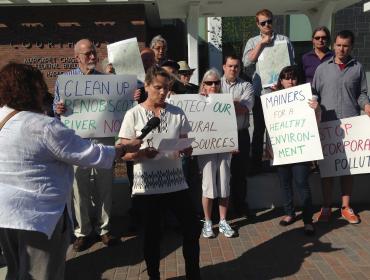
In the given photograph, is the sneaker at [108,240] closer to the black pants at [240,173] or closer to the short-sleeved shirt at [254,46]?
the black pants at [240,173]

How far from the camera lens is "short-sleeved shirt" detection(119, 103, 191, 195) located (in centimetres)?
354

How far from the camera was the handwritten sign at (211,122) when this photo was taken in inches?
190

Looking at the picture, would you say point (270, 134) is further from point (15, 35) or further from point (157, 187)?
point (15, 35)

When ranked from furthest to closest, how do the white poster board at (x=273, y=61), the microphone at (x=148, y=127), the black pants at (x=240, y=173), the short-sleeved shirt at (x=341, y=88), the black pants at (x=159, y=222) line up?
the white poster board at (x=273, y=61), the black pants at (x=240, y=173), the short-sleeved shirt at (x=341, y=88), the black pants at (x=159, y=222), the microphone at (x=148, y=127)

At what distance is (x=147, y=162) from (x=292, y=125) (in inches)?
85.1

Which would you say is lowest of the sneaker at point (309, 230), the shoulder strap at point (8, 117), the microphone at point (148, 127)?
the sneaker at point (309, 230)

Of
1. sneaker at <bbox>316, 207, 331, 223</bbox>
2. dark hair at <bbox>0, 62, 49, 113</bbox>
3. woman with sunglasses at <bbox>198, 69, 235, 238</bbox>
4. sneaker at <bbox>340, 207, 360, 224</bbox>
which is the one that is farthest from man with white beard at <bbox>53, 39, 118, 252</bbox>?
sneaker at <bbox>340, 207, 360, 224</bbox>

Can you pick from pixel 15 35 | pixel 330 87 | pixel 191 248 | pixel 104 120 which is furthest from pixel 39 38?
pixel 191 248

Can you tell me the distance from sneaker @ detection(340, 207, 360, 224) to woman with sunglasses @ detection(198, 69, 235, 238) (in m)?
1.47

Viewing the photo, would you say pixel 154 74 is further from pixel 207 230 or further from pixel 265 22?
pixel 265 22

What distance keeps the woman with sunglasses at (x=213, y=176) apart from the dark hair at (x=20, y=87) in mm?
2578

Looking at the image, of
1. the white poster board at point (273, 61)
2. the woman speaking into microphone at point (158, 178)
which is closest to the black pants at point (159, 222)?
the woman speaking into microphone at point (158, 178)

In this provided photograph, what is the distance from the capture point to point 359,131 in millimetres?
5199

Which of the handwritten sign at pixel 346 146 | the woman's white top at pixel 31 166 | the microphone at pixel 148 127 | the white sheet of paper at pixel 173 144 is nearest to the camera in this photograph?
the woman's white top at pixel 31 166
